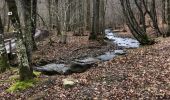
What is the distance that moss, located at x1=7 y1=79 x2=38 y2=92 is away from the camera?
14320 millimetres

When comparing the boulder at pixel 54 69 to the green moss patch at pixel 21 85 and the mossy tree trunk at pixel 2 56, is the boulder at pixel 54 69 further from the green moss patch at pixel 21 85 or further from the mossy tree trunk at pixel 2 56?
the green moss patch at pixel 21 85

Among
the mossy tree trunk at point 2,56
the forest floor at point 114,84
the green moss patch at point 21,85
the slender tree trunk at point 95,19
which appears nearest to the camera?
the forest floor at point 114,84

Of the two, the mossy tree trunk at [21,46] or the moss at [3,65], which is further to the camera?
the moss at [3,65]

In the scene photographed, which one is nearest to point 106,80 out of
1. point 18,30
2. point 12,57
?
point 18,30

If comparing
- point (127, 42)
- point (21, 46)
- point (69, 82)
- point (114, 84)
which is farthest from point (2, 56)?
point (127, 42)

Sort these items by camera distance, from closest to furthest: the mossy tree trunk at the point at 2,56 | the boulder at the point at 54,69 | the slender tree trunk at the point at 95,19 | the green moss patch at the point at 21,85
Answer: the green moss patch at the point at 21,85 → the boulder at the point at 54,69 → the mossy tree trunk at the point at 2,56 → the slender tree trunk at the point at 95,19

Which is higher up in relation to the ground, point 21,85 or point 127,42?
point 127,42

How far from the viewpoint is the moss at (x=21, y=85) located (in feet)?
47.0

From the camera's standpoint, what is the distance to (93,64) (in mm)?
18906

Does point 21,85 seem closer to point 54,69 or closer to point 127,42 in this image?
point 54,69

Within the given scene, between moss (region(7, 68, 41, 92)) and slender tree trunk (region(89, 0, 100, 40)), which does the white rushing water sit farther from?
moss (region(7, 68, 41, 92))

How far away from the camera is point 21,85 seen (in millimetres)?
14586

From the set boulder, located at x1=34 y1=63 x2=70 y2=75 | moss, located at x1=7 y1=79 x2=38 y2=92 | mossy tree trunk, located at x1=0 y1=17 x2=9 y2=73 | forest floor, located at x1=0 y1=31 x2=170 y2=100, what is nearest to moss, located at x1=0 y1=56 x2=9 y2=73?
mossy tree trunk, located at x1=0 y1=17 x2=9 y2=73

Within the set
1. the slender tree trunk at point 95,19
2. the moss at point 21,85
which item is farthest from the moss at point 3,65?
the slender tree trunk at point 95,19
